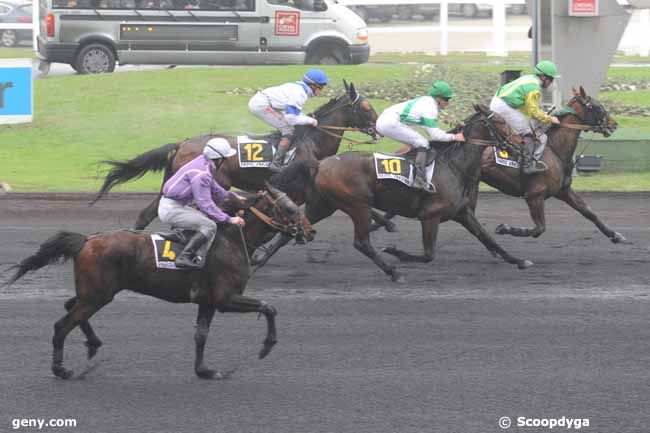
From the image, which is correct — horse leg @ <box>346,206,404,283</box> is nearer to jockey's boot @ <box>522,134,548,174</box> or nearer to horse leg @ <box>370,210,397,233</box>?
horse leg @ <box>370,210,397,233</box>

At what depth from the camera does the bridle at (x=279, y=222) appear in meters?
8.55

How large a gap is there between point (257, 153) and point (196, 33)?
12532 mm

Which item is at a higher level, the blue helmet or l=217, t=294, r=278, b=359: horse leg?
the blue helmet

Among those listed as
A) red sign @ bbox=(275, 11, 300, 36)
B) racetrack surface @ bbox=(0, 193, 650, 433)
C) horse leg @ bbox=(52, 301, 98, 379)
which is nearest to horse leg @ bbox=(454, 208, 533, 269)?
racetrack surface @ bbox=(0, 193, 650, 433)

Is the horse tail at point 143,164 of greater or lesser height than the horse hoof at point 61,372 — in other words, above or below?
above

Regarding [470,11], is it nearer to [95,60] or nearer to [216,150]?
[95,60]

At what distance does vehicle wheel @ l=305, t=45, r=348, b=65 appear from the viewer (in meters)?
25.8

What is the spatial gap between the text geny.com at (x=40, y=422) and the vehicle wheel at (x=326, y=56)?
61.5ft

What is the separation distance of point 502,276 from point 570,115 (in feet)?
8.55

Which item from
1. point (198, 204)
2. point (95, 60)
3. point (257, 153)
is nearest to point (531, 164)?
point (257, 153)

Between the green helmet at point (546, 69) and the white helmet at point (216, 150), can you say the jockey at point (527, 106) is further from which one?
the white helmet at point (216, 150)

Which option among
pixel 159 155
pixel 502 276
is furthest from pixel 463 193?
pixel 159 155

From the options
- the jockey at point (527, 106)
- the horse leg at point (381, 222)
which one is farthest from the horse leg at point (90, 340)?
the jockey at point (527, 106)

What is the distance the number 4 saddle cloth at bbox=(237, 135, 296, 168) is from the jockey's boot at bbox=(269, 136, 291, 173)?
48 mm
